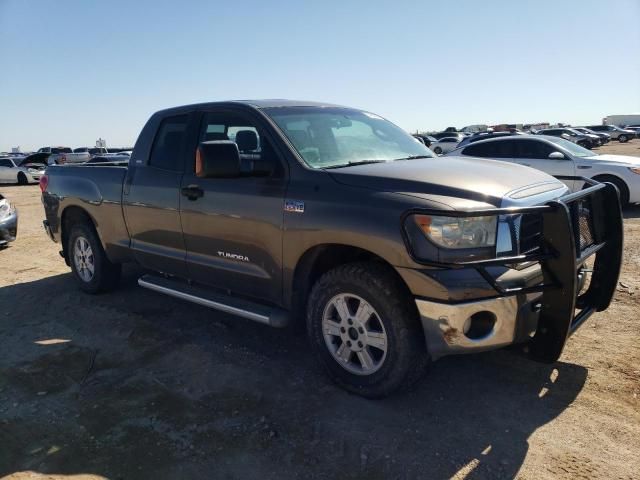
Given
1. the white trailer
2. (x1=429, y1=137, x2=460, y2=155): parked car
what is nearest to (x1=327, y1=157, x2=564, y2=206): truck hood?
(x1=429, y1=137, x2=460, y2=155): parked car

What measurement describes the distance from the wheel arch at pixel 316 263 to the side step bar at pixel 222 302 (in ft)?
0.49

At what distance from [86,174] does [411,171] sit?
12.4 feet

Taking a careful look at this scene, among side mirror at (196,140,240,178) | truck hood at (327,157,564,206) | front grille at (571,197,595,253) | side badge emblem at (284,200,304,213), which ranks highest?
side mirror at (196,140,240,178)

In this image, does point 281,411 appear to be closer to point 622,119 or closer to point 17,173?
point 17,173

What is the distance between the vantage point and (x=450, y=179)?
3123 mm

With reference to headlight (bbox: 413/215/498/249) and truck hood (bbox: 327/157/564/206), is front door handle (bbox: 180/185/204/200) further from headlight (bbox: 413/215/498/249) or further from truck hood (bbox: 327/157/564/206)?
headlight (bbox: 413/215/498/249)

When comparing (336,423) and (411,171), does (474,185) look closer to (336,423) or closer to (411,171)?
(411,171)

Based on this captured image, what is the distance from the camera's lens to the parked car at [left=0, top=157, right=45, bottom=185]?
23.3m

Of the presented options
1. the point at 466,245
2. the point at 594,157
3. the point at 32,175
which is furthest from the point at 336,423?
the point at 32,175

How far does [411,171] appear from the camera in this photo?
3303 mm

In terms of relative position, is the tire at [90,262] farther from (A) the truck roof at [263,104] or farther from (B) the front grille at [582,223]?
(B) the front grille at [582,223]

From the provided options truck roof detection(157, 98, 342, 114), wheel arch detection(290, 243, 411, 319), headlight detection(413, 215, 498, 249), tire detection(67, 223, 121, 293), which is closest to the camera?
headlight detection(413, 215, 498, 249)

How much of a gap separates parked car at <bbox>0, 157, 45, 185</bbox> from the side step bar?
865 inches

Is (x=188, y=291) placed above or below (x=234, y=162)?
below
